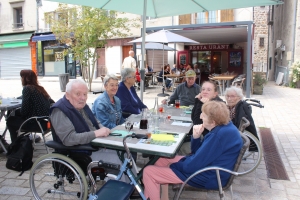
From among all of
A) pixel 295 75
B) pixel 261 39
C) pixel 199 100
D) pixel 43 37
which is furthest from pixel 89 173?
pixel 261 39

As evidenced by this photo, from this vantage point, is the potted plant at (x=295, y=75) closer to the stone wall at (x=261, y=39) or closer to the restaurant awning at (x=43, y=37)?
the stone wall at (x=261, y=39)

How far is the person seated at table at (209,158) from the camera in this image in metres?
2.23

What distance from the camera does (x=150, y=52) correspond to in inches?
731

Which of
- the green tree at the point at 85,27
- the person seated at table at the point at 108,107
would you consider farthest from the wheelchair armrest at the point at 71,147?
the green tree at the point at 85,27

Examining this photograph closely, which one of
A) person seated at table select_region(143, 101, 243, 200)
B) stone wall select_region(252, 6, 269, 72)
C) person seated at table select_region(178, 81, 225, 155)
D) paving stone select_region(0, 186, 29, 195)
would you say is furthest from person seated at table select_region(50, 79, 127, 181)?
stone wall select_region(252, 6, 269, 72)

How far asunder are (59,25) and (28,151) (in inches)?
367

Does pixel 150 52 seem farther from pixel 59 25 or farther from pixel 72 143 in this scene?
pixel 72 143

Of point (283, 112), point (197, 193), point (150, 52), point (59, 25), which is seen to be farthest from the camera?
point (150, 52)

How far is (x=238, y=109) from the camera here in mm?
3674

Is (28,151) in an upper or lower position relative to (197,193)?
upper

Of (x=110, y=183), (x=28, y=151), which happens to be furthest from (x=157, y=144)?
(x=28, y=151)

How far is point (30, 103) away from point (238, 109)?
279cm

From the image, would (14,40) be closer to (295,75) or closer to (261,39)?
(295,75)

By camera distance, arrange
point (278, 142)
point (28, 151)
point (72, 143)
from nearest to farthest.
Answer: point (72, 143)
point (28, 151)
point (278, 142)
